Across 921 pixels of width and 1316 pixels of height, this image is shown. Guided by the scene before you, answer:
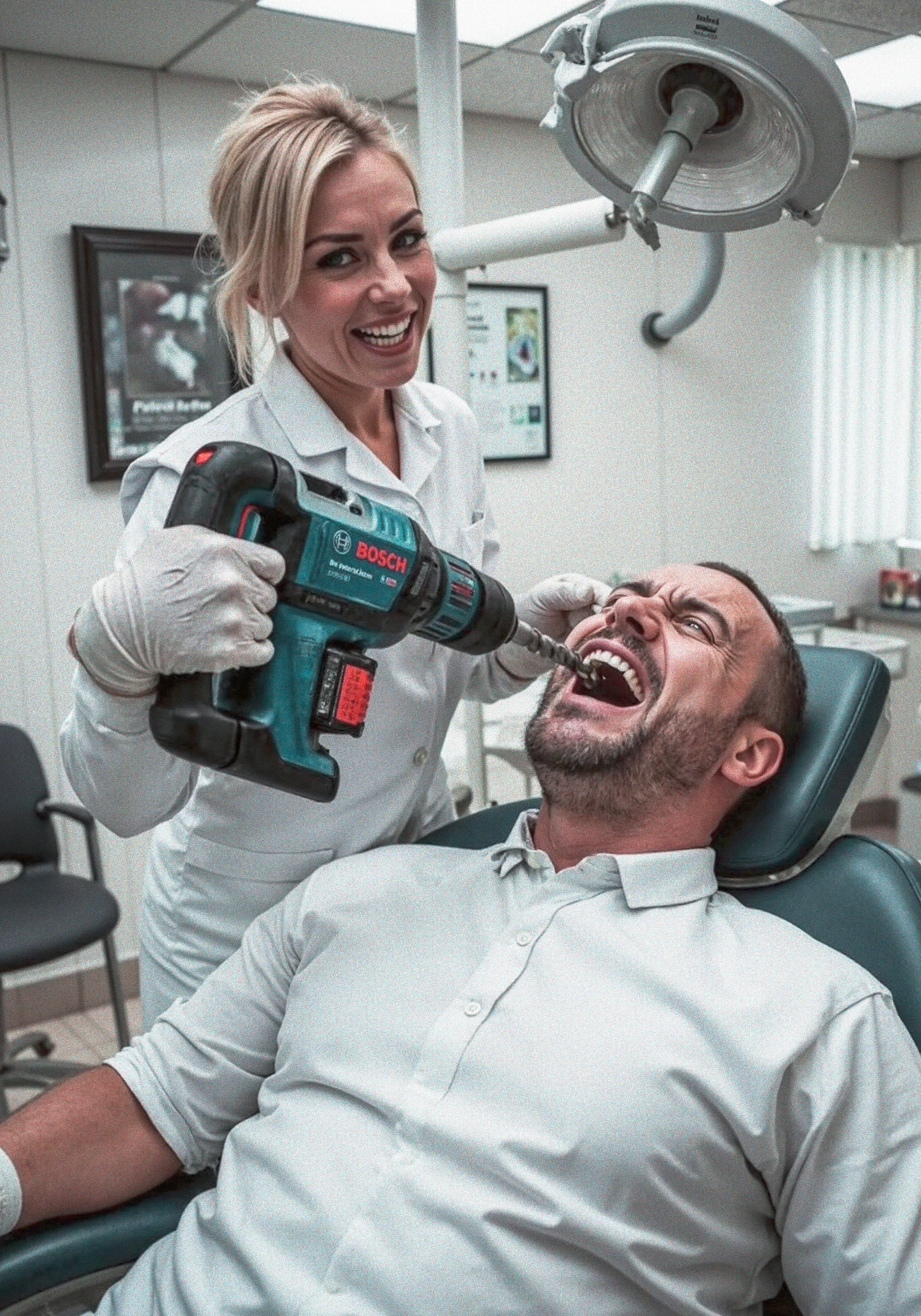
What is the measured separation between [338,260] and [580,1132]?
0.95m

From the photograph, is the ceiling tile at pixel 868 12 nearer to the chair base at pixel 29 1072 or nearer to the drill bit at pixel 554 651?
the drill bit at pixel 554 651

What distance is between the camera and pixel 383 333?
4.52 ft

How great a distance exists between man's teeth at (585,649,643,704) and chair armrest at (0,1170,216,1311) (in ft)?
2.36

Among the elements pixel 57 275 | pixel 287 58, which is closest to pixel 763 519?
pixel 287 58

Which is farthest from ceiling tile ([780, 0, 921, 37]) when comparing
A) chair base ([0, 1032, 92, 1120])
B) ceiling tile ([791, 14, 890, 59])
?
chair base ([0, 1032, 92, 1120])

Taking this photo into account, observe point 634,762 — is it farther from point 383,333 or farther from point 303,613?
point 383,333

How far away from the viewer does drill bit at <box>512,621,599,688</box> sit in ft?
4.29

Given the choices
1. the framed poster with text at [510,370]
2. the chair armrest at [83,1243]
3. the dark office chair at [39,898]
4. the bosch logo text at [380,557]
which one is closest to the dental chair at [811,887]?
the chair armrest at [83,1243]

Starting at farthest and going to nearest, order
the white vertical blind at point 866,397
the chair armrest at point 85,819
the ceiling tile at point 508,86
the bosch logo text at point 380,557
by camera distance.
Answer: the white vertical blind at point 866,397
the ceiling tile at point 508,86
the chair armrest at point 85,819
the bosch logo text at point 380,557

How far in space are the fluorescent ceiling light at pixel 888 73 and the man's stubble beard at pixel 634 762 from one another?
6.81 ft

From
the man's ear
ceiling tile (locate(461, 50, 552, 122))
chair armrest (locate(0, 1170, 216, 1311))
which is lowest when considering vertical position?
chair armrest (locate(0, 1170, 216, 1311))

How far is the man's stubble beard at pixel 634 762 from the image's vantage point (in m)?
1.31

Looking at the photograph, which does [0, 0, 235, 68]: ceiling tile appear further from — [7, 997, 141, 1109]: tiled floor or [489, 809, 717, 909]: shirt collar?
[7, 997, 141, 1109]: tiled floor

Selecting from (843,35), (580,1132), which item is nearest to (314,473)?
(580,1132)
